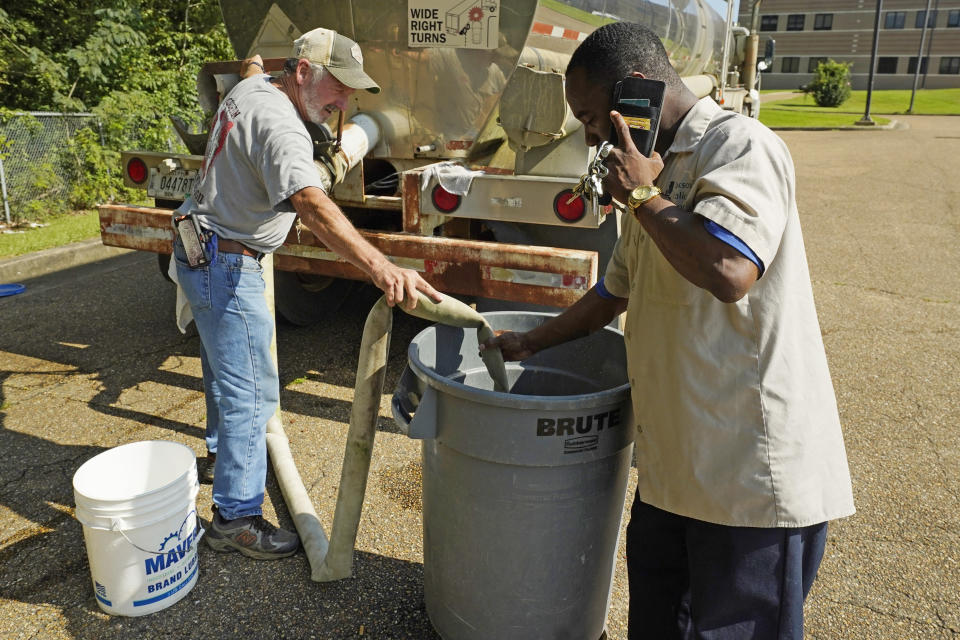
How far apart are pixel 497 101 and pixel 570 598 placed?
2.64 m

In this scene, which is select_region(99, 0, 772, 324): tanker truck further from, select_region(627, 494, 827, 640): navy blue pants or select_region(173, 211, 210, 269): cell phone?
select_region(627, 494, 827, 640): navy blue pants

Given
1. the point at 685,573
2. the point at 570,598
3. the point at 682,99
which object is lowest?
the point at 570,598

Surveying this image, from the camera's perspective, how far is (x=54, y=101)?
9344 mm

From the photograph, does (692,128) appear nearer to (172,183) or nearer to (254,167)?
(254,167)

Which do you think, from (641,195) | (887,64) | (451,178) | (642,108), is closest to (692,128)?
(642,108)

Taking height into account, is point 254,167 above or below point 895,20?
below

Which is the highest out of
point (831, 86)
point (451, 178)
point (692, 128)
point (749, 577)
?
point (831, 86)

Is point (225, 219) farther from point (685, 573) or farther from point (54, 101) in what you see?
point (54, 101)

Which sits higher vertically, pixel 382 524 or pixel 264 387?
pixel 264 387

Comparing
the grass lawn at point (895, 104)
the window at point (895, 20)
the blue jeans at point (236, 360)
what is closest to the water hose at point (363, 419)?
the blue jeans at point (236, 360)

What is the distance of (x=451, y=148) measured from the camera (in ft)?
13.3

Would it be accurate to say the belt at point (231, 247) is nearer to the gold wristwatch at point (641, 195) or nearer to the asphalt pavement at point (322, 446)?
the asphalt pavement at point (322, 446)

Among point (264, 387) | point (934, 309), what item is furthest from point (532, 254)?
point (934, 309)

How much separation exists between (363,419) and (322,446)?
4.15ft
